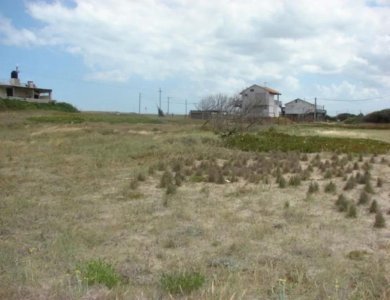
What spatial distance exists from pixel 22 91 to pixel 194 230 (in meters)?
80.8

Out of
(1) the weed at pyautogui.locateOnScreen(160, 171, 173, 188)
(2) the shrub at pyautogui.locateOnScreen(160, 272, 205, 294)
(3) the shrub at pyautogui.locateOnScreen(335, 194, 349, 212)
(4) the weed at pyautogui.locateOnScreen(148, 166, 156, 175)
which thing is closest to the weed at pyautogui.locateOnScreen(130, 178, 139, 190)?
(1) the weed at pyautogui.locateOnScreen(160, 171, 173, 188)

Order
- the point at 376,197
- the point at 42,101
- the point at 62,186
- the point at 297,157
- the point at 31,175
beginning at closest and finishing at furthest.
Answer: the point at 376,197
the point at 62,186
the point at 31,175
the point at 297,157
the point at 42,101

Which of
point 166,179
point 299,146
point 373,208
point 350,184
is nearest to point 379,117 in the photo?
point 299,146

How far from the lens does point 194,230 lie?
28.0 ft

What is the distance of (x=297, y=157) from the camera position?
18391 mm

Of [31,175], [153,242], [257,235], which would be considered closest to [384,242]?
[257,235]

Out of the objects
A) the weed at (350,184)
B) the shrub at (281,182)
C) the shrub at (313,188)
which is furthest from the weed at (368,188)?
the shrub at (281,182)

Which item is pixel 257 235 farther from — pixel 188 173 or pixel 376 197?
pixel 188 173

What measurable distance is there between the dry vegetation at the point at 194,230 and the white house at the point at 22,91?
67056mm

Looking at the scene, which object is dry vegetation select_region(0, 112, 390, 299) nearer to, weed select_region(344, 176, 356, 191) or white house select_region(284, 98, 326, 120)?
weed select_region(344, 176, 356, 191)

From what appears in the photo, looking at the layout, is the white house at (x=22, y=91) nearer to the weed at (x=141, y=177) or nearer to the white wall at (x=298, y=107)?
the white wall at (x=298, y=107)

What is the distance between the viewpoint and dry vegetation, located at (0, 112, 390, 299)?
17.0 ft

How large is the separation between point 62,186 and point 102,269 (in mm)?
7943

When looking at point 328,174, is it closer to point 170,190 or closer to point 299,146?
point 170,190
